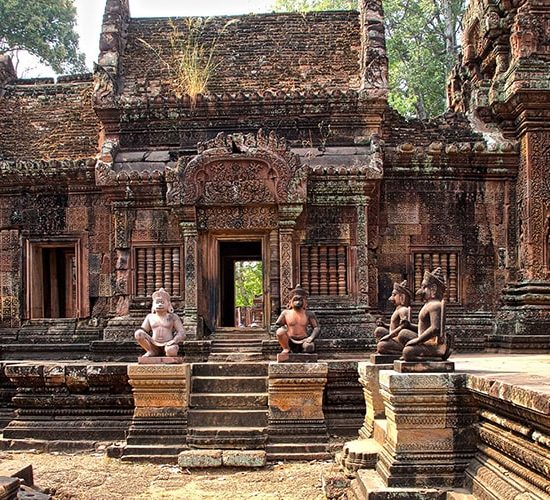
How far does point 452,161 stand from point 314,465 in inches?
225

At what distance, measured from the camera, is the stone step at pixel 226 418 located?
9.06 meters

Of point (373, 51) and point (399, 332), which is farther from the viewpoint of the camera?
point (373, 51)

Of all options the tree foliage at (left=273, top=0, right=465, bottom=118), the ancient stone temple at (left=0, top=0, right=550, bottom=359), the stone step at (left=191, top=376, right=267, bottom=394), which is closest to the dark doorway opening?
the ancient stone temple at (left=0, top=0, right=550, bottom=359)

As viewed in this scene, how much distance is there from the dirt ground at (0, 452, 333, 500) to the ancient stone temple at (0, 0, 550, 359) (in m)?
2.63

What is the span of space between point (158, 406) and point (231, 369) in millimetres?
1240

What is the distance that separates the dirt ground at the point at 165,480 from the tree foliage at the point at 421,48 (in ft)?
58.1

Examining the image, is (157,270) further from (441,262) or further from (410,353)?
(410,353)

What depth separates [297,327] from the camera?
9211mm

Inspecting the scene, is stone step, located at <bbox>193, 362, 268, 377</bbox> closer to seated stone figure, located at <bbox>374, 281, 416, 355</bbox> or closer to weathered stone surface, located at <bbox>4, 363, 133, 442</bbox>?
weathered stone surface, located at <bbox>4, 363, 133, 442</bbox>

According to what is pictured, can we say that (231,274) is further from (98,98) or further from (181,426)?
(181,426)

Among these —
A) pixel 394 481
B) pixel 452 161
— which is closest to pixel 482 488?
pixel 394 481

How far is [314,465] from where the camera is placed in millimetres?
8469

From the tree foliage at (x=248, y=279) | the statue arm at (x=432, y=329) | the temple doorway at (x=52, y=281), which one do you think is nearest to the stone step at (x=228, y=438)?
the statue arm at (x=432, y=329)

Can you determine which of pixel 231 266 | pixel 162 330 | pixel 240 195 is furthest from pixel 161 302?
pixel 231 266
